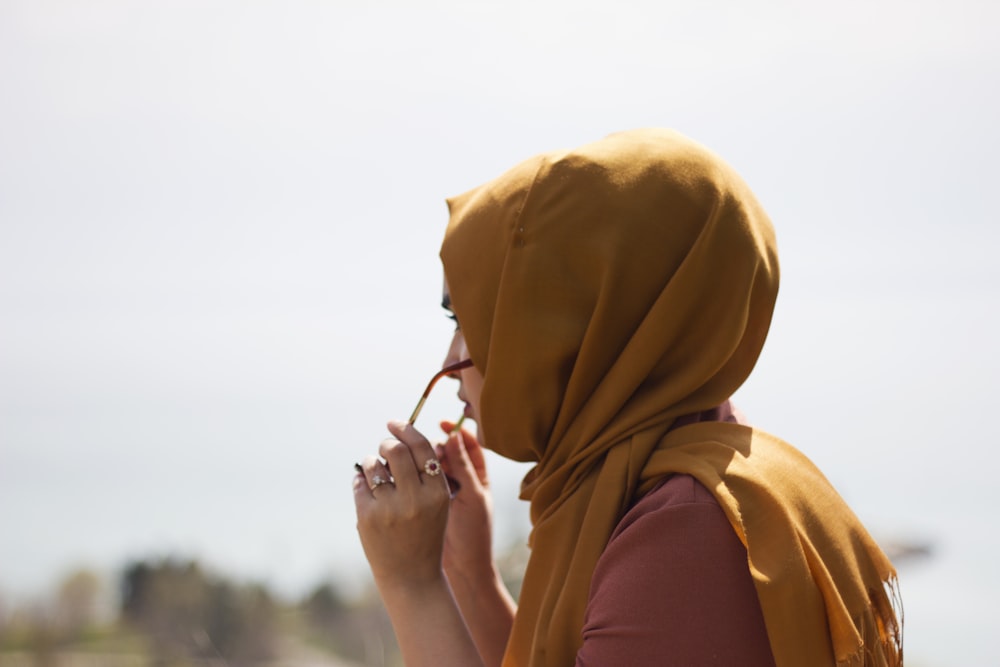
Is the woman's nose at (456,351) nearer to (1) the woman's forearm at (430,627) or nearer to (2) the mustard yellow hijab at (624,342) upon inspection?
(2) the mustard yellow hijab at (624,342)

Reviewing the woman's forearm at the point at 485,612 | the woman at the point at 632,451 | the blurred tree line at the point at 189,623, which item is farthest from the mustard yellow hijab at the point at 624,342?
the blurred tree line at the point at 189,623

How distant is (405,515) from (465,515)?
0.50 m

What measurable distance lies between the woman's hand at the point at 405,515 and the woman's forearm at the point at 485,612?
0.46 metres

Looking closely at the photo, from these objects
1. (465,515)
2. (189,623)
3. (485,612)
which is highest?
(465,515)

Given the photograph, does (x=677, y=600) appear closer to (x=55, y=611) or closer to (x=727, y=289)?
(x=727, y=289)

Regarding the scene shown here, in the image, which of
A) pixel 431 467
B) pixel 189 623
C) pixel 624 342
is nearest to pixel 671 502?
pixel 624 342

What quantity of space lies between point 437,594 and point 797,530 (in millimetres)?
574

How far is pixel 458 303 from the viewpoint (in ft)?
5.32

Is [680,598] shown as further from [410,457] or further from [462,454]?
[462,454]

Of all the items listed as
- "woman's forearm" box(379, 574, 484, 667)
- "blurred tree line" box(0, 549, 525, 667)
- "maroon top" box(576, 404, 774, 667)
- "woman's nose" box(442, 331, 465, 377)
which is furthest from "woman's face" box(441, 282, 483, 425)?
Answer: "blurred tree line" box(0, 549, 525, 667)

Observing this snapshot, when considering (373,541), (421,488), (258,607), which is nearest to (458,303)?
(421,488)

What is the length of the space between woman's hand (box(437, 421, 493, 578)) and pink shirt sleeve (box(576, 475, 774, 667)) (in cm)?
74

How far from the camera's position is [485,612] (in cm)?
207

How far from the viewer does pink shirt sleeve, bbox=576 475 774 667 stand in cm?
130
